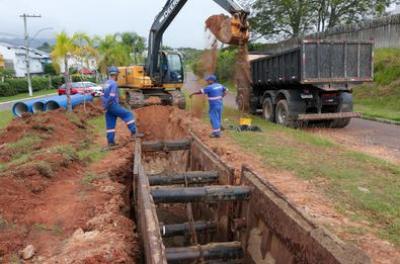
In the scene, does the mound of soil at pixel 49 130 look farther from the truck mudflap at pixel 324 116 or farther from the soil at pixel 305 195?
the truck mudflap at pixel 324 116

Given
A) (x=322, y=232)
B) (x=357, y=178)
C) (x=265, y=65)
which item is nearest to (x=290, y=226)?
(x=322, y=232)

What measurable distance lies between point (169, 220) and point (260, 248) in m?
3.26

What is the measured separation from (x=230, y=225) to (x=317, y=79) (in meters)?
7.27

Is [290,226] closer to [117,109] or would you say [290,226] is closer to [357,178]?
[357,178]

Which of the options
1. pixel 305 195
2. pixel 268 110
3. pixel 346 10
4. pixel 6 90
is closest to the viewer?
pixel 305 195

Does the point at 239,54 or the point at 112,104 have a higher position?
the point at 239,54

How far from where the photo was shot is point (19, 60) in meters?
77.8

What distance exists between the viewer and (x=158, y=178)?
745cm

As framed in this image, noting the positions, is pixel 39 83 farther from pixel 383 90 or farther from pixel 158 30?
pixel 383 90

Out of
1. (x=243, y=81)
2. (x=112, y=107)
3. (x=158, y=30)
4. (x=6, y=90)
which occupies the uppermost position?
(x=158, y=30)

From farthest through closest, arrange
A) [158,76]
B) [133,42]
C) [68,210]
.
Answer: [133,42] → [158,76] → [68,210]

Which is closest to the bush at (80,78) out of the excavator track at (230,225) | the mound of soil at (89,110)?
the mound of soil at (89,110)

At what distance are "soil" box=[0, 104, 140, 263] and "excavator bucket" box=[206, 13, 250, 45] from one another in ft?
14.0

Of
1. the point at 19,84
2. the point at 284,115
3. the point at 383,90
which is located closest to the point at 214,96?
the point at 284,115
